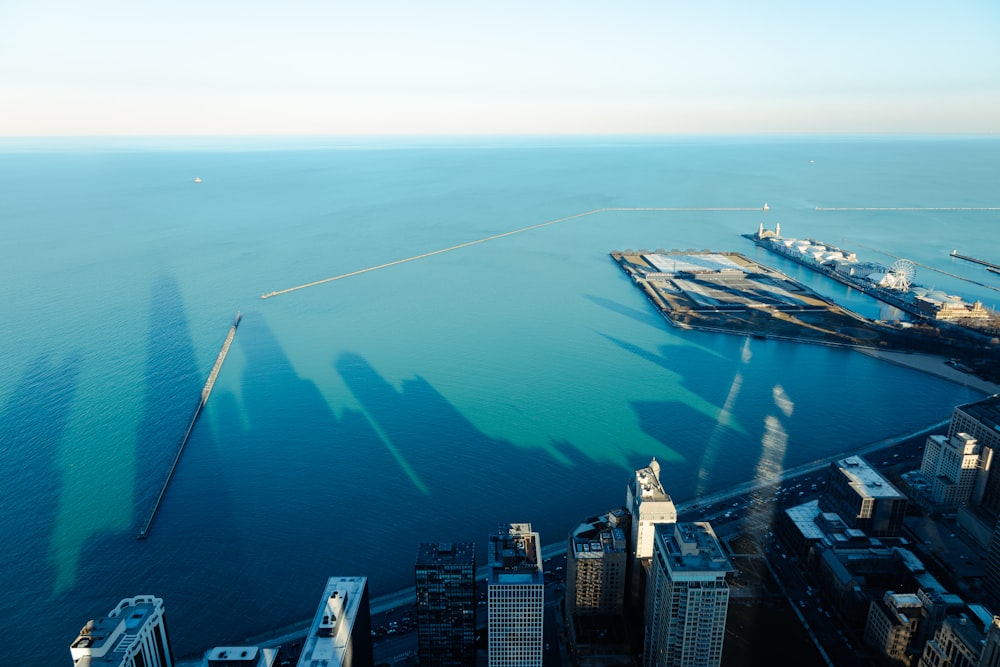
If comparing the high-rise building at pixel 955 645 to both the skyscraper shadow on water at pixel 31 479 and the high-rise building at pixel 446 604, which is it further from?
the skyscraper shadow on water at pixel 31 479

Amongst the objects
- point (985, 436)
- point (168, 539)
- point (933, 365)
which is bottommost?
point (168, 539)

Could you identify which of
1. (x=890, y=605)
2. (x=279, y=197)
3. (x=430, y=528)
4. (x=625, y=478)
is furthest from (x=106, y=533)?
(x=279, y=197)

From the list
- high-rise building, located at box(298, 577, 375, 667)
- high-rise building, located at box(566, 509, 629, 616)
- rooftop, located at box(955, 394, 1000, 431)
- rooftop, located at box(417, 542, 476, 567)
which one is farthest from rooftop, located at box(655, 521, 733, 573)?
rooftop, located at box(955, 394, 1000, 431)

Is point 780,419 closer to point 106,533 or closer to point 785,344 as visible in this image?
point 785,344

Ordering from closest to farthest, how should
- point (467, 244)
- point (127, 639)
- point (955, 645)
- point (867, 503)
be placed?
point (127, 639), point (955, 645), point (867, 503), point (467, 244)

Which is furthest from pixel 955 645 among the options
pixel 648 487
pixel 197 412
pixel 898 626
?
pixel 197 412

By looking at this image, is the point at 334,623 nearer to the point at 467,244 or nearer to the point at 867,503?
the point at 867,503

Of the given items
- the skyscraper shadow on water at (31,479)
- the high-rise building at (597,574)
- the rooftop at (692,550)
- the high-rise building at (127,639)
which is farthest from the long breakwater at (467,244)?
the rooftop at (692,550)
